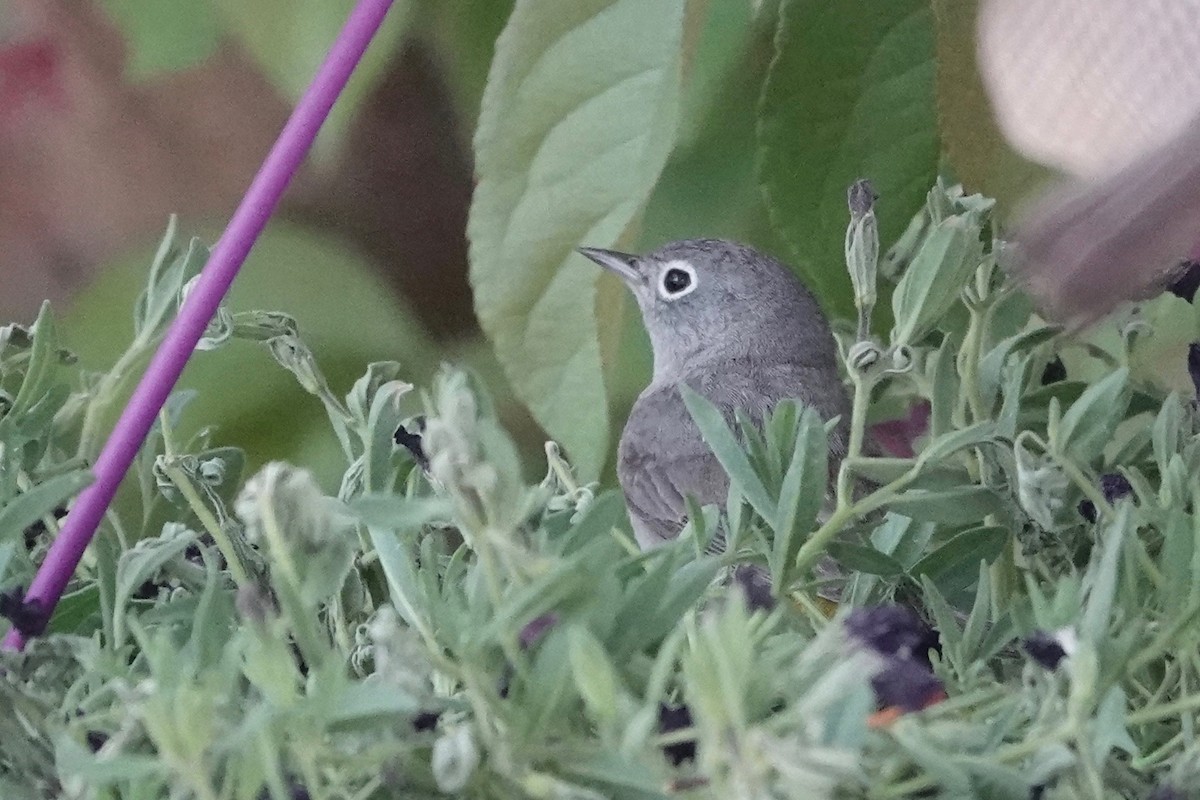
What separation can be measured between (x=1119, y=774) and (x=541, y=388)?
12.1 inches

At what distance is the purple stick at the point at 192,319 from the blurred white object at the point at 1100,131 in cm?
15

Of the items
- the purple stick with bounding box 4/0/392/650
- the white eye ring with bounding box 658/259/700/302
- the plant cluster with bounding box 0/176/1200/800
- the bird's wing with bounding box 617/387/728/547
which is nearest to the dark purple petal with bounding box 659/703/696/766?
the plant cluster with bounding box 0/176/1200/800

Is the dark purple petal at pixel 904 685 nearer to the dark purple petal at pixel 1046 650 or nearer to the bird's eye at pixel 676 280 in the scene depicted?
the dark purple petal at pixel 1046 650

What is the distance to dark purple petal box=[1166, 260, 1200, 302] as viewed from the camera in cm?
25

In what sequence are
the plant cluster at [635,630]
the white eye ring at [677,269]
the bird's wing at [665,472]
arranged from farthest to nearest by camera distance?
the white eye ring at [677,269], the bird's wing at [665,472], the plant cluster at [635,630]

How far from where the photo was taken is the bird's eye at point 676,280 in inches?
19.4

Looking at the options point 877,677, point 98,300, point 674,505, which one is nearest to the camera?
point 877,677

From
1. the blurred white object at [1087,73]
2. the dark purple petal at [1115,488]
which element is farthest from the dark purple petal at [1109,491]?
the blurred white object at [1087,73]

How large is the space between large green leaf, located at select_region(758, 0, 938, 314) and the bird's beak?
0.06 meters

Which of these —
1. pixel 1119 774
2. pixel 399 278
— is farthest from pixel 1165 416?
pixel 399 278

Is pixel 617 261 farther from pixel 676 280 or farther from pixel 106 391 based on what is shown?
pixel 106 391

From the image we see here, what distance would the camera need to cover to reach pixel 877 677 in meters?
0.14

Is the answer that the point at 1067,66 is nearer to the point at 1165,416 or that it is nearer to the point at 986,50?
the point at 986,50

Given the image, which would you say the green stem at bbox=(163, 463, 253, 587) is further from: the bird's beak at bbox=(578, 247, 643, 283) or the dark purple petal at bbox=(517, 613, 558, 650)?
the bird's beak at bbox=(578, 247, 643, 283)
